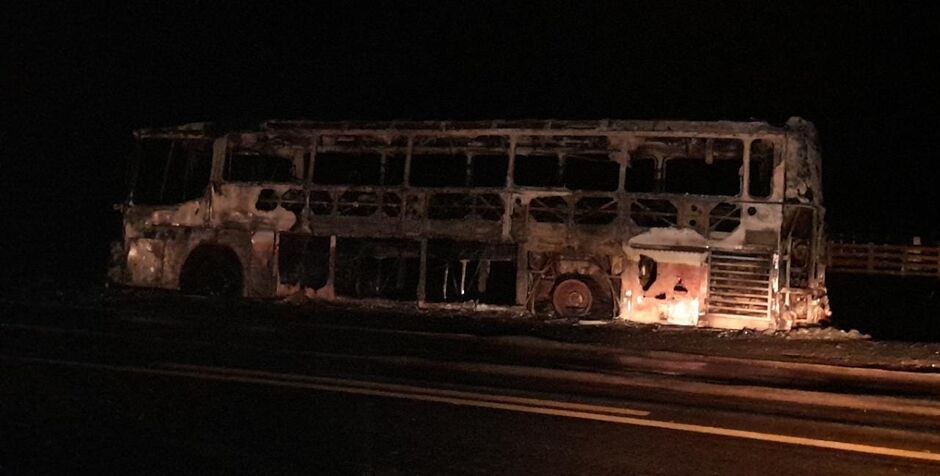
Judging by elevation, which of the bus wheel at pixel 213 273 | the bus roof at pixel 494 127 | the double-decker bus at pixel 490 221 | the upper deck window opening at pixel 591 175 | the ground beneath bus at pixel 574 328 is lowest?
the ground beneath bus at pixel 574 328

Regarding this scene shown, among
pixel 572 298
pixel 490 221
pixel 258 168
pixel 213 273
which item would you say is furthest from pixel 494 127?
pixel 213 273

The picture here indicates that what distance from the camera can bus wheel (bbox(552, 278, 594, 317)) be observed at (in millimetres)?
A: 13625

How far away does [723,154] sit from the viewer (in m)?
14.0

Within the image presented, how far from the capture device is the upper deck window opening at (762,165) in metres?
12.9

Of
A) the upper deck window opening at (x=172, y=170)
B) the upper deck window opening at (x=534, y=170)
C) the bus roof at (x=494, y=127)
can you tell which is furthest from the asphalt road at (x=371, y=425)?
the upper deck window opening at (x=534, y=170)

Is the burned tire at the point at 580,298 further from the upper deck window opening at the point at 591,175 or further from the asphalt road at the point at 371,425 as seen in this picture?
the asphalt road at the point at 371,425

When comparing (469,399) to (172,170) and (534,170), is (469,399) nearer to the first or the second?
(172,170)

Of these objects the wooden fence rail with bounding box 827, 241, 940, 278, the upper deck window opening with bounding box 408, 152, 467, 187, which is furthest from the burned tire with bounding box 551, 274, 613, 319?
the wooden fence rail with bounding box 827, 241, 940, 278

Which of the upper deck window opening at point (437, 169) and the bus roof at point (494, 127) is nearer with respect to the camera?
the bus roof at point (494, 127)

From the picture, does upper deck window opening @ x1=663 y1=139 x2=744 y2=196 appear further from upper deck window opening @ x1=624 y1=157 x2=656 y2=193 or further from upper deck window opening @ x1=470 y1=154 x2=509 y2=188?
upper deck window opening @ x1=470 y1=154 x2=509 y2=188

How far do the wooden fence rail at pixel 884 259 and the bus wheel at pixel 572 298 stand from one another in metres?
15.6

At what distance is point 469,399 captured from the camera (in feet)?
25.1

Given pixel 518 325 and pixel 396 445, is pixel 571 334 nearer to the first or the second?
pixel 518 325

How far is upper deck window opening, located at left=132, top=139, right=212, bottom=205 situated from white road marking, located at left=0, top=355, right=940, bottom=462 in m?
6.69
